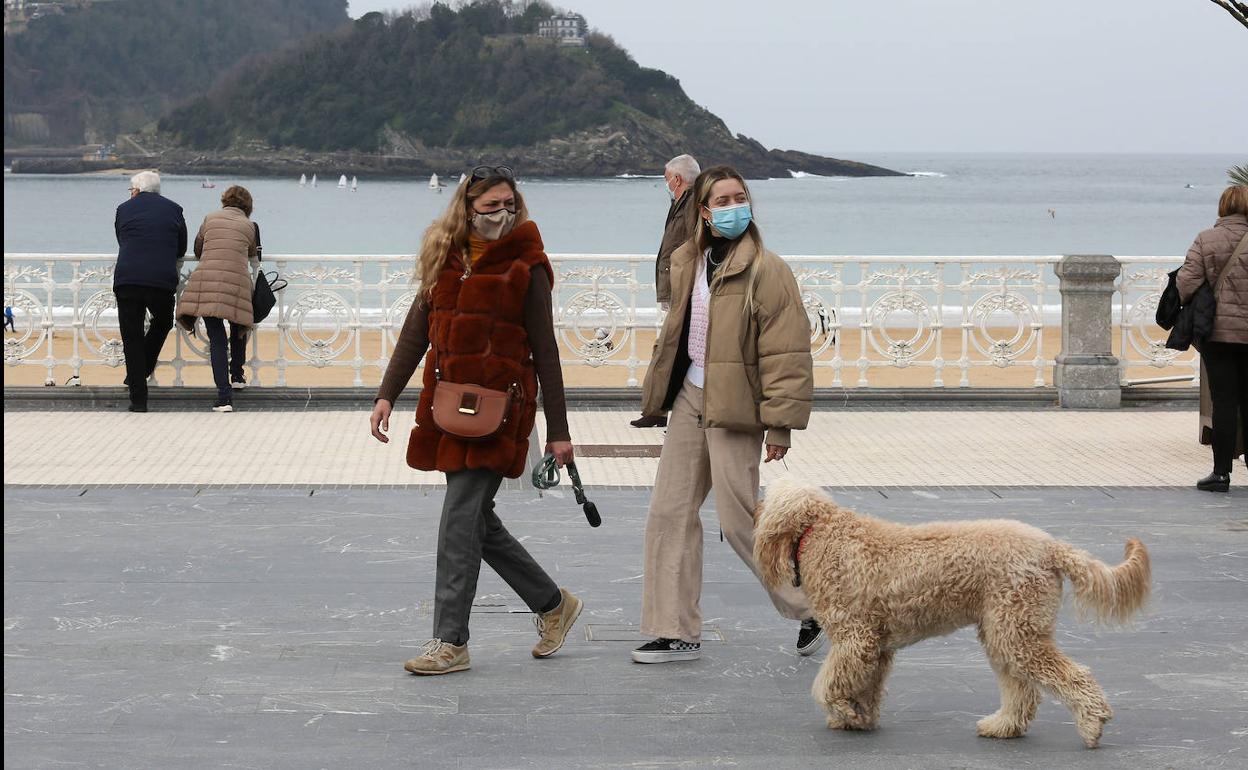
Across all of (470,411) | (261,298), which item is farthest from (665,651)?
(261,298)

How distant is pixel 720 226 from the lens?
566 centimetres

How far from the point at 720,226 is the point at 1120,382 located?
27.3 ft

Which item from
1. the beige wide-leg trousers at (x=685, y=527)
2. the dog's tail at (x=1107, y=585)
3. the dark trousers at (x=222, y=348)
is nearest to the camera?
the dog's tail at (x=1107, y=585)

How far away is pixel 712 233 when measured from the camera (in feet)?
19.0

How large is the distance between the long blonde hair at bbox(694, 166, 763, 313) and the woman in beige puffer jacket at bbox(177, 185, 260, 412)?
23.6ft

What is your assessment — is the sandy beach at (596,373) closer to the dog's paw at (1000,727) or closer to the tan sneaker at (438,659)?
the tan sneaker at (438,659)

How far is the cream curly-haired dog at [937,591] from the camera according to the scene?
4.72m

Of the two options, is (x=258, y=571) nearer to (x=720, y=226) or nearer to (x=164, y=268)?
(x=720, y=226)

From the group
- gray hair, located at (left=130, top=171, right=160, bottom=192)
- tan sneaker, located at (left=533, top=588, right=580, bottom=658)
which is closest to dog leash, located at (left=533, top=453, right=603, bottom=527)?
tan sneaker, located at (left=533, top=588, right=580, bottom=658)

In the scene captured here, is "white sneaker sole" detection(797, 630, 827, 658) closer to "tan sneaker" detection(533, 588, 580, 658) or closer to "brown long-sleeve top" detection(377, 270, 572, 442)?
"tan sneaker" detection(533, 588, 580, 658)

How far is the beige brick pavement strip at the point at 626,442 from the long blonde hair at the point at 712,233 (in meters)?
3.96

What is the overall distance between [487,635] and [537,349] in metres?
1.24

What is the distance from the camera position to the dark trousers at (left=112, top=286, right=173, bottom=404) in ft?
40.3

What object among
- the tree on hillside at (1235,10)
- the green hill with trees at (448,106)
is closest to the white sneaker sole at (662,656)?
the tree on hillside at (1235,10)
